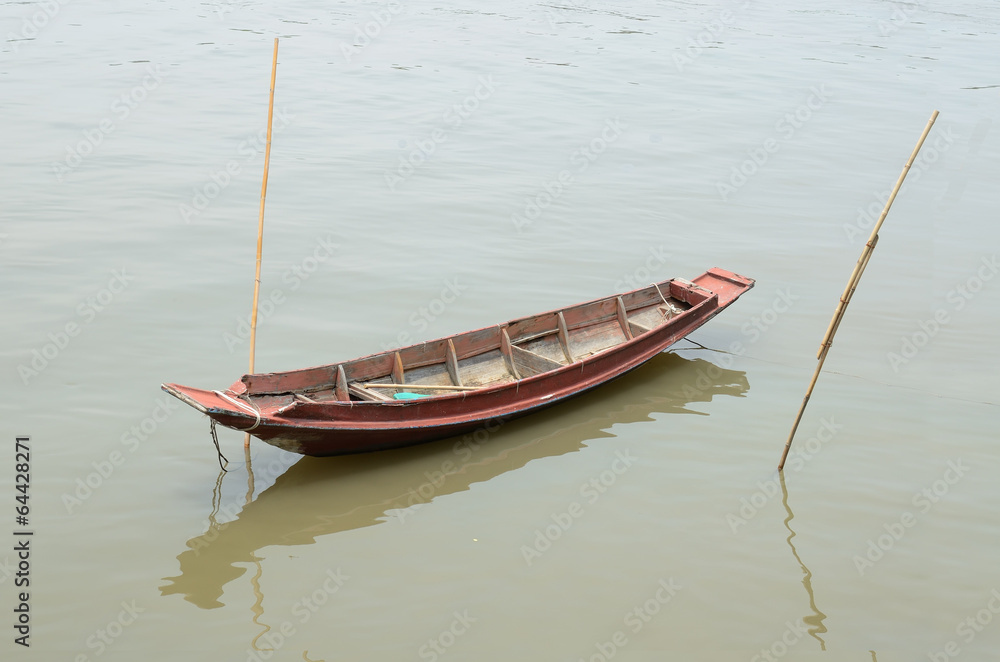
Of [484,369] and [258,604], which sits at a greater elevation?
[484,369]

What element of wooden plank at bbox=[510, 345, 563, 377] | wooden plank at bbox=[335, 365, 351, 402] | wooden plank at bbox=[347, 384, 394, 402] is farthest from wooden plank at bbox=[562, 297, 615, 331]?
wooden plank at bbox=[335, 365, 351, 402]

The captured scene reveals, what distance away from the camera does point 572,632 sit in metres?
6.05

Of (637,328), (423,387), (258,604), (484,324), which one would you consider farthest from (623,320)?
(258,604)

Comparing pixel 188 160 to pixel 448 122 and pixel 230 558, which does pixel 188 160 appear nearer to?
pixel 448 122

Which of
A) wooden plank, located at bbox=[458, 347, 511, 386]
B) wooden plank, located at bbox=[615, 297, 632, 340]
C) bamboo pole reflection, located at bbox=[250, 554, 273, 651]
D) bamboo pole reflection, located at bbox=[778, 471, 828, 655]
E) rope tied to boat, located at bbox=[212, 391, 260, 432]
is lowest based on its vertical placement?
bamboo pole reflection, located at bbox=[250, 554, 273, 651]

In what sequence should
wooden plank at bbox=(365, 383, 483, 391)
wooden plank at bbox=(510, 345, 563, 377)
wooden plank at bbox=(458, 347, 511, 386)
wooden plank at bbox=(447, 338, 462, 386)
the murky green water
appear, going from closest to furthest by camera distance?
the murky green water, wooden plank at bbox=(365, 383, 483, 391), wooden plank at bbox=(447, 338, 462, 386), wooden plank at bbox=(458, 347, 511, 386), wooden plank at bbox=(510, 345, 563, 377)

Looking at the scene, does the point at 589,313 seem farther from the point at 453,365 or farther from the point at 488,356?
the point at 453,365

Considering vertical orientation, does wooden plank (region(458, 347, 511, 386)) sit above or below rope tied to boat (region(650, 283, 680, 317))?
below

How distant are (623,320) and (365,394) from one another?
123 inches

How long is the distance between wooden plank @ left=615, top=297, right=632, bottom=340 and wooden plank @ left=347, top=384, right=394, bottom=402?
2973 millimetres

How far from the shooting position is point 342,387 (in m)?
7.55

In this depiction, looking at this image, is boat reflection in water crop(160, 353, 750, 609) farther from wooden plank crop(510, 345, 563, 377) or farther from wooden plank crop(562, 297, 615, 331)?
wooden plank crop(562, 297, 615, 331)

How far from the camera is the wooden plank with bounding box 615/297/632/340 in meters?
9.45

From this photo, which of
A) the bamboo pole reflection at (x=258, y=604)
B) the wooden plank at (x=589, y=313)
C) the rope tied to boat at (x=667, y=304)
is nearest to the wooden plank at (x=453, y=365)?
the wooden plank at (x=589, y=313)
